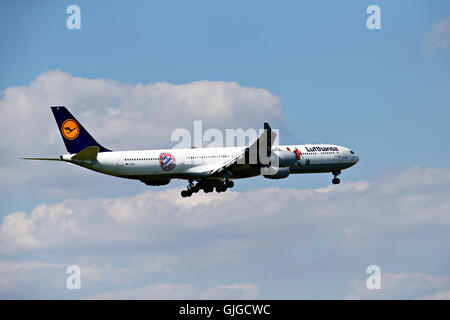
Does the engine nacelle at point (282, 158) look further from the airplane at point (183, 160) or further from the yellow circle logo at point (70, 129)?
the yellow circle logo at point (70, 129)

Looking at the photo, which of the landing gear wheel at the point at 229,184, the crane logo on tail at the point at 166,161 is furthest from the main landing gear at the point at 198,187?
the crane logo on tail at the point at 166,161

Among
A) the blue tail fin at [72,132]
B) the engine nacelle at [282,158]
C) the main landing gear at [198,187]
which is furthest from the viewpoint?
the main landing gear at [198,187]

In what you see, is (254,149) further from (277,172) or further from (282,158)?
(277,172)

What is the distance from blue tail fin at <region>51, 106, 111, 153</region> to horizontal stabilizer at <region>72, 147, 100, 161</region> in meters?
3.31

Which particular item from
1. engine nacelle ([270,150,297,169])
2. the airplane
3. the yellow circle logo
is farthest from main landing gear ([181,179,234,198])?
the yellow circle logo

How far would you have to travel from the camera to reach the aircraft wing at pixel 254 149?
93.9m

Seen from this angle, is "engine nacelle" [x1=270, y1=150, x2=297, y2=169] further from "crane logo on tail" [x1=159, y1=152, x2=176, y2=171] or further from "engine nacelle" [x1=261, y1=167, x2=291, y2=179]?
"crane logo on tail" [x1=159, y1=152, x2=176, y2=171]

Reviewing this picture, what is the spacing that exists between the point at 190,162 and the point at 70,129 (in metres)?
13.8

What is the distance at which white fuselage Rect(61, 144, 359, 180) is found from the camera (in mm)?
94938

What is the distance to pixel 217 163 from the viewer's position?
100312 millimetres

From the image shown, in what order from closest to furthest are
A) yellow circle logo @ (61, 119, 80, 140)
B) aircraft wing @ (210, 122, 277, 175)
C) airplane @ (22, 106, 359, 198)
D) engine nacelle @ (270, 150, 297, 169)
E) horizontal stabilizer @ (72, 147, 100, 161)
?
horizontal stabilizer @ (72, 147, 100, 161) → aircraft wing @ (210, 122, 277, 175) → airplane @ (22, 106, 359, 198) → engine nacelle @ (270, 150, 297, 169) → yellow circle logo @ (61, 119, 80, 140)

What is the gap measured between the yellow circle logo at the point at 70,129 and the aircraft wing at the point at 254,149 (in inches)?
624

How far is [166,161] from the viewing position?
96.7 meters

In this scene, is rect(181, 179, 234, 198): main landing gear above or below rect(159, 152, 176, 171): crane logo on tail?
below
